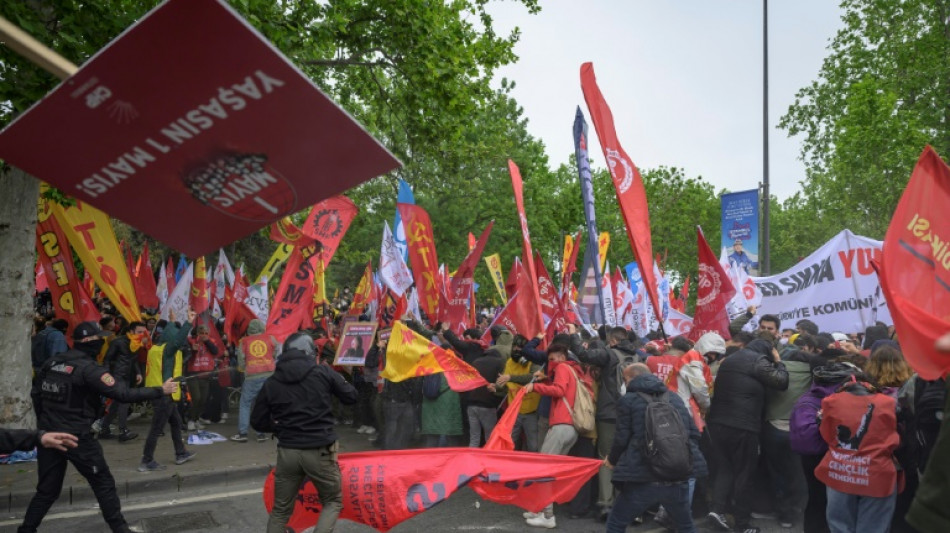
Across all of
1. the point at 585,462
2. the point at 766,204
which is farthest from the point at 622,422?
the point at 766,204

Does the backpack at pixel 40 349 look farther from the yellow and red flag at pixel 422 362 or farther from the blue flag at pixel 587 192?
the blue flag at pixel 587 192

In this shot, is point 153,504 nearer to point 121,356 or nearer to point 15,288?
point 121,356

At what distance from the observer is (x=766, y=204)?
18.5 meters

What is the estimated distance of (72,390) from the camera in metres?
6.06

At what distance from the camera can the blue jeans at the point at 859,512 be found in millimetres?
5246

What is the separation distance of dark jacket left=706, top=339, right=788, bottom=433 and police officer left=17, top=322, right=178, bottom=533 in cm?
499

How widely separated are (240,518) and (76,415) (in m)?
2.03

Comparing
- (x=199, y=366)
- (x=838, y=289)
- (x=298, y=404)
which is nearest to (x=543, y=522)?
(x=298, y=404)

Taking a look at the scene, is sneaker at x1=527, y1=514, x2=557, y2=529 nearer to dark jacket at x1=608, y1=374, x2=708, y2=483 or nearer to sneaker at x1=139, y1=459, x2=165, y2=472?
dark jacket at x1=608, y1=374, x2=708, y2=483

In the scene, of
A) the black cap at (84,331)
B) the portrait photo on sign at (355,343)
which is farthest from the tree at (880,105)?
the black cap at (84,331)

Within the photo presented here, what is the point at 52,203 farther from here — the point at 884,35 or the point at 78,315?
the point at 884,35

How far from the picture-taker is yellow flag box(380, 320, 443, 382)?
26.6 ft

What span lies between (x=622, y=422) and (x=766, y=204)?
14430 millimetres

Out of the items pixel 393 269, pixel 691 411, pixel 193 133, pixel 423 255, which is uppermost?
pixel 423 255
